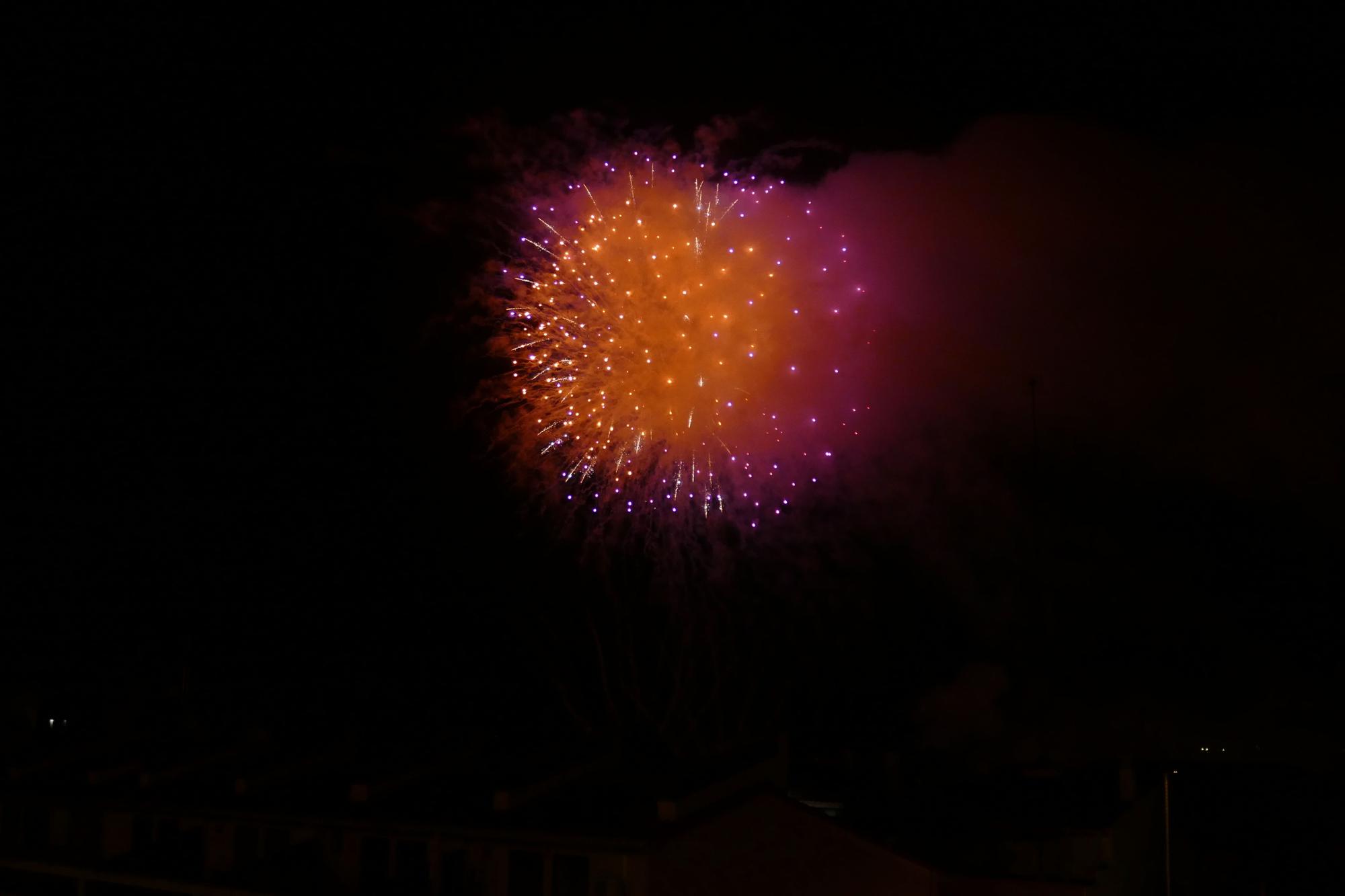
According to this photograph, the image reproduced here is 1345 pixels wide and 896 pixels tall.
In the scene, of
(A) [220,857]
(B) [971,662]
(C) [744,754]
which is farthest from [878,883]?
(B) [971,662]

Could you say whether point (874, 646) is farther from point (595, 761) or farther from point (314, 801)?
point (314, 801)

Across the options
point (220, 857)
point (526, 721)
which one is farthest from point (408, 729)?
point (220, 857)

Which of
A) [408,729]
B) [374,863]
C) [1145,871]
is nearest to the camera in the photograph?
[374,863]

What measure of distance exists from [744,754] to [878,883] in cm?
235

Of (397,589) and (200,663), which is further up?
(397,589)

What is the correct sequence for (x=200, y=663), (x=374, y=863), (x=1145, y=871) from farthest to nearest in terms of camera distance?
1. (x=200, y=663)
2. (x=1145, y=871)
3. (x=374, y=863)

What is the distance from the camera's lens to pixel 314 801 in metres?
12.0

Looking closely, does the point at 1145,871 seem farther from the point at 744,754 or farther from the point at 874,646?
the point at 874,646

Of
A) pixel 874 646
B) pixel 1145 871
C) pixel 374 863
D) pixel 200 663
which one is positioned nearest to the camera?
pixel 374 863

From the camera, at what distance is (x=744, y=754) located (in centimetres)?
1337

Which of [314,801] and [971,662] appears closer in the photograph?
[314,801]

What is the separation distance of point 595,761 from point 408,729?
806cm

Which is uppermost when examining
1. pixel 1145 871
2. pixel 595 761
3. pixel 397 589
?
pixel 397 589

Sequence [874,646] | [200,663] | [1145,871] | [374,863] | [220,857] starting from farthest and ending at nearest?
[200,663], [874,646], [1145,871], [220,857], [374,863]
